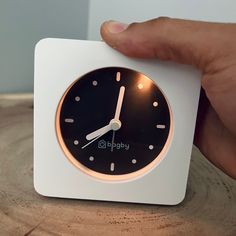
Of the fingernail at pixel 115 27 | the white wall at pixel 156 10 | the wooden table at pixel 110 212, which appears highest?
the fingernail at pixel 115 27

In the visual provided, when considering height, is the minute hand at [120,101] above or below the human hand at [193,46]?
below

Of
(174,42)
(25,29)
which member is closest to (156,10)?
(25,29)

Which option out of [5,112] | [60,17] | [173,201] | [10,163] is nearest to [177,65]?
[173,201]

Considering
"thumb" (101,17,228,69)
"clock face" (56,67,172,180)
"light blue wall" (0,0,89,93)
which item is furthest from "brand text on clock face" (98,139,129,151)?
"light blue wall" (0,0,89,93)

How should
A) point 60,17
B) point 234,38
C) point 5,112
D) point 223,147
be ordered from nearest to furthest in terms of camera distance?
Answer: point 234,38
point 223,147
point 5,112
point 60,17

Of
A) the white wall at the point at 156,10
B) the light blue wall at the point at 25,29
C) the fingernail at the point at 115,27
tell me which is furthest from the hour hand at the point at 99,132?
the light blue wall at the point at 25,29

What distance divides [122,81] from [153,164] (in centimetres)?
11

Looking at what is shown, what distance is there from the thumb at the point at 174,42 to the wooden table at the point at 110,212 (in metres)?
0.18

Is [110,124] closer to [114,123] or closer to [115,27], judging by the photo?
[114,123]

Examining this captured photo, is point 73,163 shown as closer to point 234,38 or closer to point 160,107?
point 160,107

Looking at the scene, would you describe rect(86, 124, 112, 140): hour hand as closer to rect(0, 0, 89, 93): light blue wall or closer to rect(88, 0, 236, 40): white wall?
rect(88, 0, 236, 40): white wall

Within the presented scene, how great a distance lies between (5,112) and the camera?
34.1 inches

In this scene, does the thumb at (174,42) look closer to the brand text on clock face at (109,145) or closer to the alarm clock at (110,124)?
the alarm clock at (110,124)

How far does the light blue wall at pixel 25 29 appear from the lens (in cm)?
95
